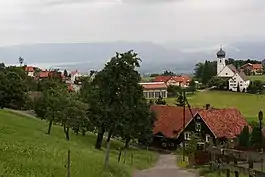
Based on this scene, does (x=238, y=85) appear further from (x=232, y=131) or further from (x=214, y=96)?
(x=232, y=131)

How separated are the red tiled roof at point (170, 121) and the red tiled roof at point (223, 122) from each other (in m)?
2.71

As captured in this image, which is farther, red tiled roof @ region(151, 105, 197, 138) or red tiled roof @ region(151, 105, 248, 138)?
red tiled roof @ region(151, 105, 197, 138)

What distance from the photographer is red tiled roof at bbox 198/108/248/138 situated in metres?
74.2

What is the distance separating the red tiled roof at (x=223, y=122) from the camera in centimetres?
7419

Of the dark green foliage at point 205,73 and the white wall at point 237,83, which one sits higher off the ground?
the dark green foliage at point 205,73

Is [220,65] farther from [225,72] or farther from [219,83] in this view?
[219,83]

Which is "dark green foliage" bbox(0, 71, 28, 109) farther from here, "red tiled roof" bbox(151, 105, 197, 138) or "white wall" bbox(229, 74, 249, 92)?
"white wall" bbox(229, 74, 249, 92)

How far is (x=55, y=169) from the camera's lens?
23.8 m

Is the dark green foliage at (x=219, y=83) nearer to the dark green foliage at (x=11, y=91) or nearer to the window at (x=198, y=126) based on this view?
the window at (x=198, y=126)

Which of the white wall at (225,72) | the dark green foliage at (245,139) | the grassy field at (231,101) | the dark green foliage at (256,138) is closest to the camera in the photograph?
the dark green foliage at (245,139)

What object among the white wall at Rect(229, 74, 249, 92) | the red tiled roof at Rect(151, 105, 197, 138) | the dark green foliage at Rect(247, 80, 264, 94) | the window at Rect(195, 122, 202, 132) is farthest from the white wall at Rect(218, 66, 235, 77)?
the window at Rect(195, 122, 202, 132)

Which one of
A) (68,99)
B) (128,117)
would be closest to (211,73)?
(68,99)

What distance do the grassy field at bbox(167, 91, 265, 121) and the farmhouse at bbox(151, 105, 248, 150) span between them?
83.2 feet

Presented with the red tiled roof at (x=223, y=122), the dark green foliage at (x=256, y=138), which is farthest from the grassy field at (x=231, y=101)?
the dark green foliage at (x=256, y=138)
